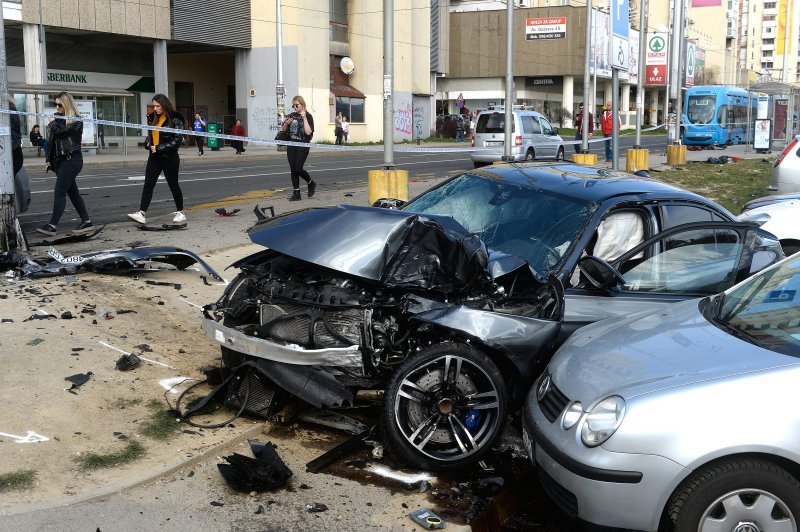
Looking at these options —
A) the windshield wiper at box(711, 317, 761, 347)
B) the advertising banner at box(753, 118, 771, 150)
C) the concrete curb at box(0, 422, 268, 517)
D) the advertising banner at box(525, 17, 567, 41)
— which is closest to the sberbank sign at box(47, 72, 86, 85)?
the advertising banner at box(753, 118, 771, 150)

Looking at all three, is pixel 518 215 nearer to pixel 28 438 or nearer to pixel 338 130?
pixel 28 438

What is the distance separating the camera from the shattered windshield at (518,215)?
5.62 meters

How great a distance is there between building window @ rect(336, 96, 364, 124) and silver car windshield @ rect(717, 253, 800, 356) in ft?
154

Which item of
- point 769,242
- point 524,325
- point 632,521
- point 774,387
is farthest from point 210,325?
point 769,242

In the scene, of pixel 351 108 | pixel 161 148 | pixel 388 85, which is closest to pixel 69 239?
pixel 161 148

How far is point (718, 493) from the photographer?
3.48 metres

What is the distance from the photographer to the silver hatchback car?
345 cm

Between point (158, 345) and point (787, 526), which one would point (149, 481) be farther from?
point (787, 526)

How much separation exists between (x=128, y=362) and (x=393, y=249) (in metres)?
2.12

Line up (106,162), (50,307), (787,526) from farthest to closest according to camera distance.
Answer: (106,162)
(50,307)
(787,526)

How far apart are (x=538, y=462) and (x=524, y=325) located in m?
0.98

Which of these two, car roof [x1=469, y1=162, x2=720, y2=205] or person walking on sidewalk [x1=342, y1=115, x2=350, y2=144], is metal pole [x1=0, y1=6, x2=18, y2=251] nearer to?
car roof [x1=469, y1=162, x2=720, y2=205]

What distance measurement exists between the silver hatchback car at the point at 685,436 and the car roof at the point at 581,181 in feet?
6.51

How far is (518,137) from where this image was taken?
26297 millimetres
